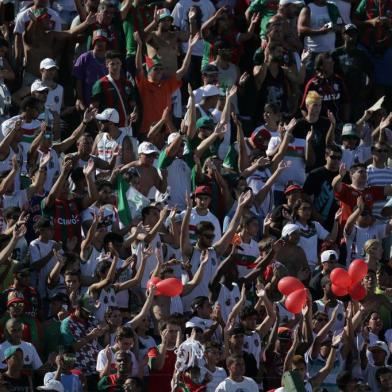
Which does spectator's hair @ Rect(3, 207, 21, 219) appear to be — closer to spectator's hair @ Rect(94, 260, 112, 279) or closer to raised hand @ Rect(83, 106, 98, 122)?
spectator's hair @ Rect(94, 260, 112, 279)

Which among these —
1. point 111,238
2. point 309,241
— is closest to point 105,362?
point 111,238

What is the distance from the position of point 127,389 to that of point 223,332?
1804 millimetres

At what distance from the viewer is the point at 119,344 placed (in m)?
21.5

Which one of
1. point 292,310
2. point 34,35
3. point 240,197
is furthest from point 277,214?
point 34,35

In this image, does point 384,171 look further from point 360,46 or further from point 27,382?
point 27,382

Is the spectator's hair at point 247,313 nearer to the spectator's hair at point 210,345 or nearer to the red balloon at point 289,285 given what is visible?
the red balloon at point 289,285

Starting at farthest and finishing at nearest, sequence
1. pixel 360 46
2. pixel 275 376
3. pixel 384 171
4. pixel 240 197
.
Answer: pixel 360 46, pixel 384 171, pixel 240 197, pixel 275 376

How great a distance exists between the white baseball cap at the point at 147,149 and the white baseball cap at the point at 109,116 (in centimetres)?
60

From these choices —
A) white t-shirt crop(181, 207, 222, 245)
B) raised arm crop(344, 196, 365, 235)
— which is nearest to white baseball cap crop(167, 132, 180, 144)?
white t-shirt crop(181, 207, 222, 245)

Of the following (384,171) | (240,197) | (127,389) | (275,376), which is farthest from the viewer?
(384,171)

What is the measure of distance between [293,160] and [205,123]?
117 cm

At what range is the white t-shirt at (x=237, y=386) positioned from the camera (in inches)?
833

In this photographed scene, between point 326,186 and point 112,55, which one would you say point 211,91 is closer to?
point 112,55

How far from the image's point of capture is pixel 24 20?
2647 centimetres
